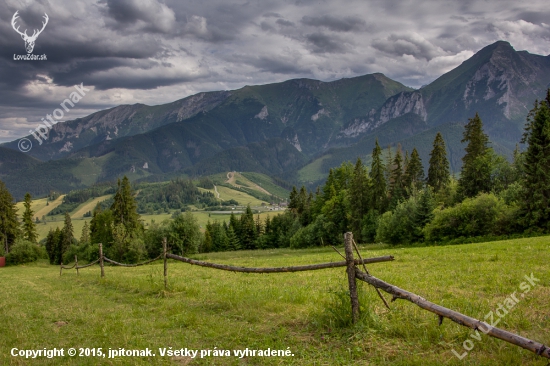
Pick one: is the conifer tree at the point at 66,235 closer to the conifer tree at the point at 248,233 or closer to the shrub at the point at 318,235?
the conifer tree at the point at 248,233

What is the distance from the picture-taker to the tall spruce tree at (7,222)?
67312 millimetres

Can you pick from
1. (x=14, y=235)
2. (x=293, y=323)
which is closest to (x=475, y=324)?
(x=293, y=323)

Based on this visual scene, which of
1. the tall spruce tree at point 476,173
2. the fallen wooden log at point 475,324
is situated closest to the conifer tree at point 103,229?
the tall spruce tree at point 476,173

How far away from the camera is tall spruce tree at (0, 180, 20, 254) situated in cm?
6731

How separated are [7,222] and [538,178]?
90.5m

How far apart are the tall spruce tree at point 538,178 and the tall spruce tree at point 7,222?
88038mm

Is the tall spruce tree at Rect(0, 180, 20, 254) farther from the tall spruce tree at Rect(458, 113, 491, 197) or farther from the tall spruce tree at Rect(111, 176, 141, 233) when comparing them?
the tall spruce tree at Rect(458, 113, 491, 197)

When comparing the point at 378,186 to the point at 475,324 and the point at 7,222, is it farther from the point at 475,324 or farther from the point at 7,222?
the point at 7,222

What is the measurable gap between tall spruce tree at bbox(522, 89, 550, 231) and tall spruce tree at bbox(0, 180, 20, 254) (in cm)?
8804

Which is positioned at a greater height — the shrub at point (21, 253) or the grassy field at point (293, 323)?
the grassy field at point (293, 323)

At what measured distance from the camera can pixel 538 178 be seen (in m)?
37.3

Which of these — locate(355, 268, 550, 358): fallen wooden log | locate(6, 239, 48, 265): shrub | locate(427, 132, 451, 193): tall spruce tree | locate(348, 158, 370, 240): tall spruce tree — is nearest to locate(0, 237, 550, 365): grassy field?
locate(355, 268, 550, 358): fallen wooden log

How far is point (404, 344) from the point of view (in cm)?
658

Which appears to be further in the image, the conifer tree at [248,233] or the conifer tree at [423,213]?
the conifer tree at [248,233]
